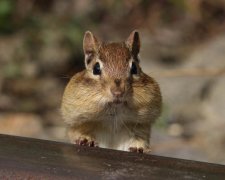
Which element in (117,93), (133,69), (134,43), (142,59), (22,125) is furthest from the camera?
(142,59)

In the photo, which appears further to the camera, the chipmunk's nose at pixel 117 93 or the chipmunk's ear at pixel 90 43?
the chipmunk's ear at pixel 90 43

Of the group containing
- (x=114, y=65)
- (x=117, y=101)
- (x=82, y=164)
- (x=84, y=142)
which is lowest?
(x=82, y=164)

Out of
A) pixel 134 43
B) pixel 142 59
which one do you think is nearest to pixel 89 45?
pixel 134 43

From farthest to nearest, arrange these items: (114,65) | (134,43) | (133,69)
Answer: (134,43) < (133,69) < (114,65)

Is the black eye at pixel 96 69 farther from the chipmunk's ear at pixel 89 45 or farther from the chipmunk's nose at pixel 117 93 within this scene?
the chipmunk's nose at pixel 117 93

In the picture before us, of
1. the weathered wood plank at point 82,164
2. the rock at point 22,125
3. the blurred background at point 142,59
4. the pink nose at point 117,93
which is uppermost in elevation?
the blurred background at point 142,59

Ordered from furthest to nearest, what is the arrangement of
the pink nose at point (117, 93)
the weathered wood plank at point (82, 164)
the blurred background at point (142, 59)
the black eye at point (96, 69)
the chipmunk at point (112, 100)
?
the blurred background at point (142, 59) → the black eye at point (96, 69) → the chipmunk at point (112, 100) → the pink nose at point (117, 93) → the weathered wood plank at point (82, 164)

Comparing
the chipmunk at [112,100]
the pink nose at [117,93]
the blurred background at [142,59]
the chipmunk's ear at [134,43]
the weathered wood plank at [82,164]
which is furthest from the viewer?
the blurred background at [142,59]

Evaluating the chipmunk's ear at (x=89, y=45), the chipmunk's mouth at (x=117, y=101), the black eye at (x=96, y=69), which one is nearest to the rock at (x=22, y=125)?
the chipmunk's ear at (x=89, y=45)

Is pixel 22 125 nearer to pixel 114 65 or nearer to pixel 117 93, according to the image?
pixel 114 65
